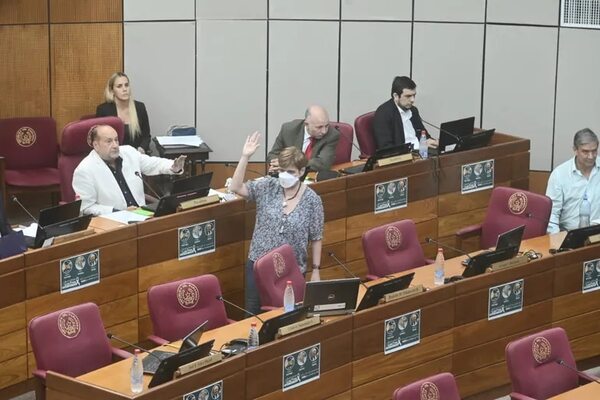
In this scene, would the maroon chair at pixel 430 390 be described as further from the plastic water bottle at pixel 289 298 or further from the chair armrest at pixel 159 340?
the chair armrest at pixel 159 340

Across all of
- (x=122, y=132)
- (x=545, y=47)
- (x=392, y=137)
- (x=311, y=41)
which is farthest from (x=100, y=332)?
(x=545, y=47)

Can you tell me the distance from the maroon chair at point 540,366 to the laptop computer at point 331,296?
925mm

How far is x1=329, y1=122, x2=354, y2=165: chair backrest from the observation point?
979 centimetres

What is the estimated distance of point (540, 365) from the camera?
6.50 metres

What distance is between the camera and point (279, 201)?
7707 millimetres

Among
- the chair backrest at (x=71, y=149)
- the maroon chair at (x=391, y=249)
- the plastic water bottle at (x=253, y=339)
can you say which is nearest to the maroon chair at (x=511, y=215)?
the maroon chair at (x=391, y=249)

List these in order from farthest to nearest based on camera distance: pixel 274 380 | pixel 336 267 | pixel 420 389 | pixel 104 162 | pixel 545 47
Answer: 1. pixel 545 47
2. pixel 336 267
3. pixel 104 162
4. pixel 274 380
5. pixel 420 389

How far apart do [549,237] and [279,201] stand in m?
1.97

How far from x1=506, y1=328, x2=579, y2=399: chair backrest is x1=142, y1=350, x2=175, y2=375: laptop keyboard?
1.75 m

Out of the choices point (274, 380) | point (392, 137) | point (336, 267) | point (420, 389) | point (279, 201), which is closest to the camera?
point (420, 389)

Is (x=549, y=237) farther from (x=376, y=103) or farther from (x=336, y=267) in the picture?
(x=376, y=103)

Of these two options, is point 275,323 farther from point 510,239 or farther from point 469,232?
point 469,232

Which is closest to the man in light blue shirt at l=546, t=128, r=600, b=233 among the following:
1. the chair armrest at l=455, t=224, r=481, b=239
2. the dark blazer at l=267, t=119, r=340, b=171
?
the chair armrest at l=455, t=224, r=481, b=239

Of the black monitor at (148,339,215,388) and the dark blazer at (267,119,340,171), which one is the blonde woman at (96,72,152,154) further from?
the black monitor at (148,339,215,388)
